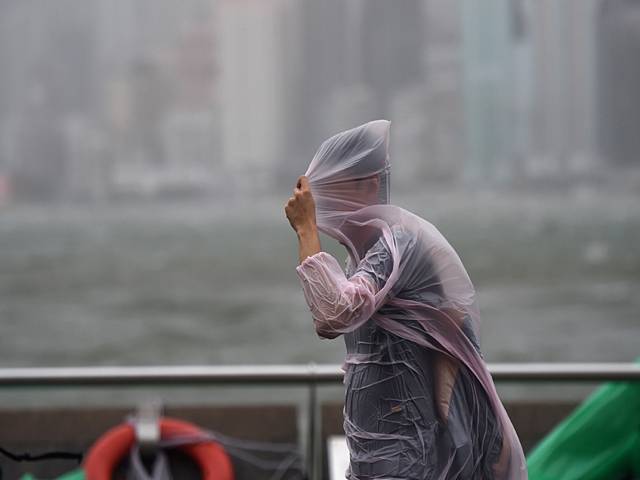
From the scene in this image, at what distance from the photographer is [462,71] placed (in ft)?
102

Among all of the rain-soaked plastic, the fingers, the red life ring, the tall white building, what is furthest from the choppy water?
the fingers

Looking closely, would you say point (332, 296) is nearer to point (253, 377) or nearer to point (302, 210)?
point (302, 210)

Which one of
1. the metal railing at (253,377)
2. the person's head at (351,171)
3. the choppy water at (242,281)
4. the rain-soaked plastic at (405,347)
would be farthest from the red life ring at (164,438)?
the choppy water at (242,281)

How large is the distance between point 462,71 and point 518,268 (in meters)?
7.14

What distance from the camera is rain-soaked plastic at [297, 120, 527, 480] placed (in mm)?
1790

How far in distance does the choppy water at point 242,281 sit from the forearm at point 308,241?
76.0 feet

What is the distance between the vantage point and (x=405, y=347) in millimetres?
1803

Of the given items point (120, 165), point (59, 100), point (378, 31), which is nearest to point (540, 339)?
point (378, 31)

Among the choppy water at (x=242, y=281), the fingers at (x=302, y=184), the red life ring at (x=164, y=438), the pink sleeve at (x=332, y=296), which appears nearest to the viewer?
the pink sleeve at (x=332, y=296)

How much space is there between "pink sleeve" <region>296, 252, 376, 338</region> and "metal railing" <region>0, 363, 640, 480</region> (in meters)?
1.46

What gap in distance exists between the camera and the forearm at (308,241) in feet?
5.67

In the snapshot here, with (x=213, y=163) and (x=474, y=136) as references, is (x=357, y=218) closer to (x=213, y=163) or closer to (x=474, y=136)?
(x=213, y=163)

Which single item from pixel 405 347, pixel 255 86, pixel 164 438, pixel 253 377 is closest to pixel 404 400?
pixel 405 347

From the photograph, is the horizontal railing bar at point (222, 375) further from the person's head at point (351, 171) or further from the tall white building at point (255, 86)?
the tall white building at point (255, 86)
